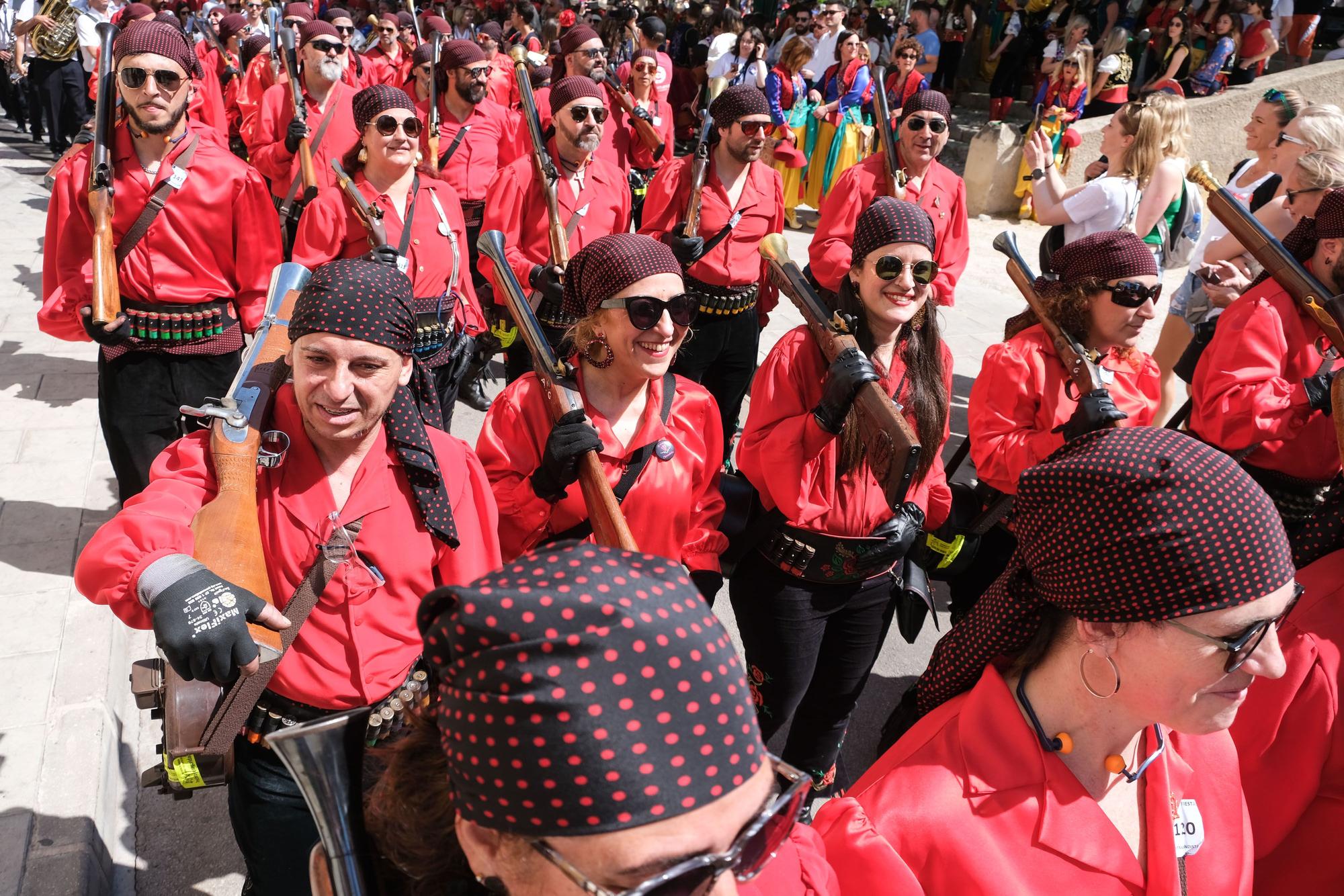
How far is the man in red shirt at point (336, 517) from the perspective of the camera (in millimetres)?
2250

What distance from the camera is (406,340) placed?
2447 mm

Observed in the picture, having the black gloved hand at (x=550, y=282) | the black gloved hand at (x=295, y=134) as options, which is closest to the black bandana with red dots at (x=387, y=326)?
the black gloved hand at (x=550, y=282)

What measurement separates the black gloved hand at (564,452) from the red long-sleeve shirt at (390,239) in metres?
2.02

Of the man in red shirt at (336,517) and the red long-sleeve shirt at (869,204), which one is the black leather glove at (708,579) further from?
the red long-sleeve shirt at (869,204)

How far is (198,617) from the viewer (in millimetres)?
1824

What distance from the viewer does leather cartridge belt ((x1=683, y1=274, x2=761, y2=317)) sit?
17.9 feet

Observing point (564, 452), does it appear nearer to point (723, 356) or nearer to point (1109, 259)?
point (1109, 259)

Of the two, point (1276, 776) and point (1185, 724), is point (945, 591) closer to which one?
point (1276, 776)

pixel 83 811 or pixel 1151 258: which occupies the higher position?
pixel 1151 258

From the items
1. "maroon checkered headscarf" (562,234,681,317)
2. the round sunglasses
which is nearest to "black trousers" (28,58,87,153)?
"maroon checkered headscarf" (562,234,681,317)

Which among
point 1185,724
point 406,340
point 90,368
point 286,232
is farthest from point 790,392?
point 90,368

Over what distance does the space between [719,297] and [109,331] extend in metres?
3.03

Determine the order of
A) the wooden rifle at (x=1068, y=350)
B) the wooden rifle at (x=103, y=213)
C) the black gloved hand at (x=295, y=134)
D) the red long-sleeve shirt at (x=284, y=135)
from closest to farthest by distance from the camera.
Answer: the wooden rifle at (x=1068, y=350) → the wooden rifle at (x=103, y=213) → the black gloved hand at (x=295, y=134) → the red long-sleeve shirt at (x=284, y=135)

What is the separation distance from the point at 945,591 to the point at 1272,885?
3.15 m
